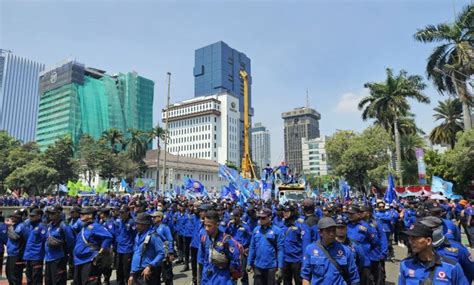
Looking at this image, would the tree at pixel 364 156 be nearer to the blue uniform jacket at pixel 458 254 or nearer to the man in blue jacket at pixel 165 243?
the man in blue jacket at pixel 165 243

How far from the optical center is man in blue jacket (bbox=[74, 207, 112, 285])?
6.22 m

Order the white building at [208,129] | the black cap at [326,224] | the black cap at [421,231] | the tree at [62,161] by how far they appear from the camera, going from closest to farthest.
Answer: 1. the black cap at [421,231]
2. the black cap at [326,224]
3. the tree at [62,161]
4. the white building at [208,129]

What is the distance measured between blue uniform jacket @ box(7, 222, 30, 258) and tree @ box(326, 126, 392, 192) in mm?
34504

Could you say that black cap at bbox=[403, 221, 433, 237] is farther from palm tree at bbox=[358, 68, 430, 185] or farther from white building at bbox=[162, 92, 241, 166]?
white building at bbox=[162, 92, 241, 166]

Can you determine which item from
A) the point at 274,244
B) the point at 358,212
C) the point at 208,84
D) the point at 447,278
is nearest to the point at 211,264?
the point at 274,244

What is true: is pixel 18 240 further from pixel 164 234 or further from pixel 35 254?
pixel 164 234

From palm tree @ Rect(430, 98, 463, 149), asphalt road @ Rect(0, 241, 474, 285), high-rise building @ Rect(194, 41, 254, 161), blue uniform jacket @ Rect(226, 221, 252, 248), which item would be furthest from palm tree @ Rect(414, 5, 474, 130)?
high-rise building @ Rect(194, 41, 254, 161)

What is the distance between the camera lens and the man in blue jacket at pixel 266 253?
20.6 feet

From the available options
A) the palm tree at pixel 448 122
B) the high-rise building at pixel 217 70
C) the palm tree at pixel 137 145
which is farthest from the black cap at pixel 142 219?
the high-rise building at pixel 217 70

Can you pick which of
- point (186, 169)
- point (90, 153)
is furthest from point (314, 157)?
point (90, 153)

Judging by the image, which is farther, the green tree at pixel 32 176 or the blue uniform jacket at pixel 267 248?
the green tree at pixel 32 176

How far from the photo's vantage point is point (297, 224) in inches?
279

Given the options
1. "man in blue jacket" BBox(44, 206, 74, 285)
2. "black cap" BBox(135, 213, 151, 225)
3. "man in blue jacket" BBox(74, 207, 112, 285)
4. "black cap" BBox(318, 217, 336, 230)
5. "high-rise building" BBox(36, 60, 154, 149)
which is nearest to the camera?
"black cap" BBox(318, 217, 336, 230)

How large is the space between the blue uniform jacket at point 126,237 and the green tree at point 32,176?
4472cm
